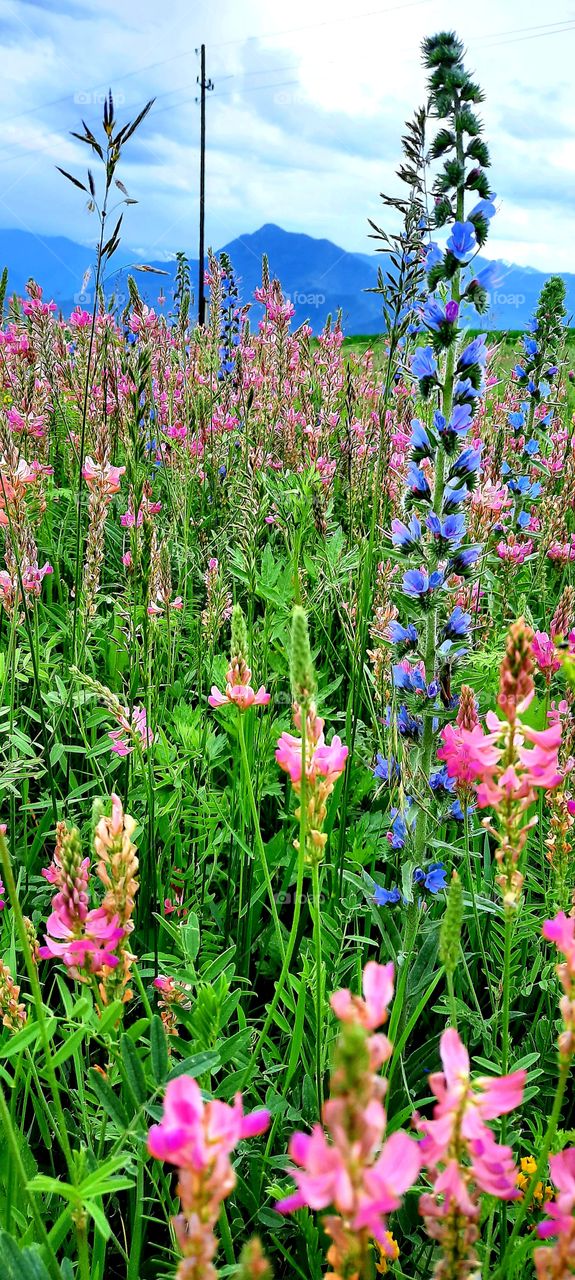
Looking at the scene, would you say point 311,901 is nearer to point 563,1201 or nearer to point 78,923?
point 78,923

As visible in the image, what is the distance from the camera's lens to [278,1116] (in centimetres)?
163

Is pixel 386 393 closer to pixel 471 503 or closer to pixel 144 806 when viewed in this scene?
pixel 471 503

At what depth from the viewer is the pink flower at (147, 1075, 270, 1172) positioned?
60cm

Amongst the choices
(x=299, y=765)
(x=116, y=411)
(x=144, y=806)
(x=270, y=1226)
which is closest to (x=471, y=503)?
(x=116, y=411)

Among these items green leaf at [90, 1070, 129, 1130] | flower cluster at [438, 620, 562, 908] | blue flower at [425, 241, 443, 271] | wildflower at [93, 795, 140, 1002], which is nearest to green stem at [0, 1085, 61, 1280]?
green leaf at [90, 1070, 129, 1130]

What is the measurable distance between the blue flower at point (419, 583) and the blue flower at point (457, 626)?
0.13 metres

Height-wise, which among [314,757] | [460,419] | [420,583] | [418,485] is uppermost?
[460,419]

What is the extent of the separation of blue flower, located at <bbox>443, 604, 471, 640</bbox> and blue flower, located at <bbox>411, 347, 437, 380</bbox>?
52 centimetres

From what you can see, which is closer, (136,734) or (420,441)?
(420,441)

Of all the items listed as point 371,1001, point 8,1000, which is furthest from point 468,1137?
point 8,1000

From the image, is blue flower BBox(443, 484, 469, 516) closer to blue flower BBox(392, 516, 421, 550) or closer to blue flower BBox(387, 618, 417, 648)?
blue flower BBox(392, 516, 421, 550)

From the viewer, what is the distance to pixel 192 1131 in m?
0.62

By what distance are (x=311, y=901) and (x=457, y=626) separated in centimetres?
78

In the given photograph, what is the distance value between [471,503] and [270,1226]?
2409 millimetres
